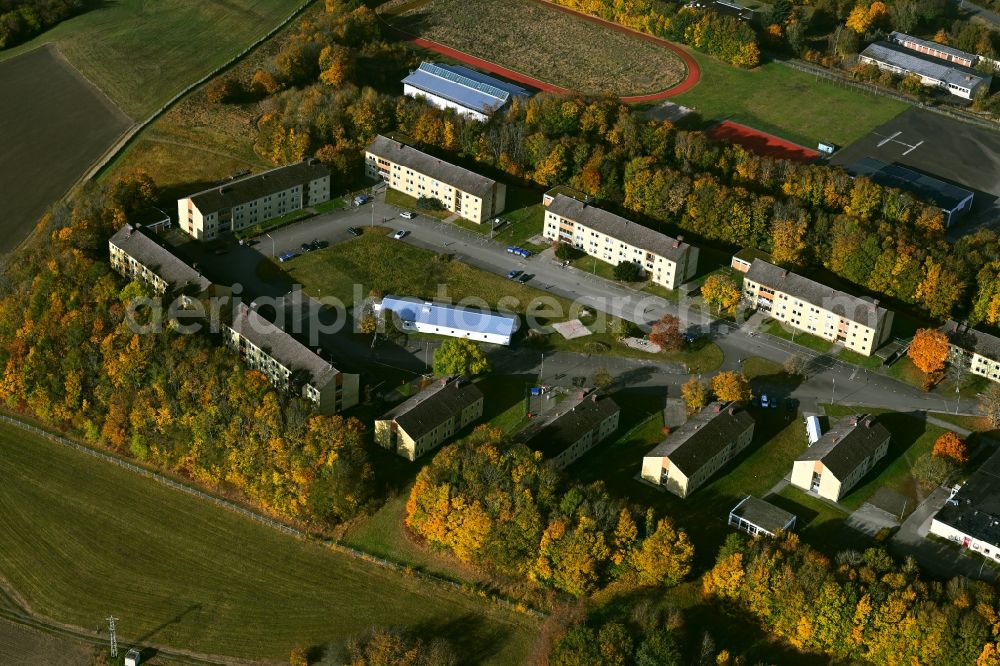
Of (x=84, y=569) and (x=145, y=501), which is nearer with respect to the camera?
(x=84, y=569)

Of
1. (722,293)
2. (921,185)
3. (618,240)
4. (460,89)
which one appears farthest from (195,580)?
(921,185)

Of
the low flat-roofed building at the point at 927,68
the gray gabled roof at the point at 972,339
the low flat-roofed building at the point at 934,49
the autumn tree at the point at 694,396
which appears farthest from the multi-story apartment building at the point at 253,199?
the low flat-roofed building at the point at 934,49

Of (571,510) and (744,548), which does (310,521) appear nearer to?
(571,510)

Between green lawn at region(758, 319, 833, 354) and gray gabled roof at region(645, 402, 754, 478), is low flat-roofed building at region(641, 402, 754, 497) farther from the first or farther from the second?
green lawn at region(758, 319, 833, 354)

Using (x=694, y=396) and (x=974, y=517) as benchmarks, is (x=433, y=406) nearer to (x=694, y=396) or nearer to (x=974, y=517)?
(x=694, y=396)

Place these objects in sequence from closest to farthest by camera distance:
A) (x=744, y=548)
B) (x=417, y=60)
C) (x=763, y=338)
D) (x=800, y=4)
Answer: (x=744, y=548)
(x=763, y=338)
(x=417, y=60)
(x=800, y=4)

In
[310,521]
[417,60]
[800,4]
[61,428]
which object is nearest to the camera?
[310,521]

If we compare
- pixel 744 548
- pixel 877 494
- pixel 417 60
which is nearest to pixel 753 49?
pixel 417 60
